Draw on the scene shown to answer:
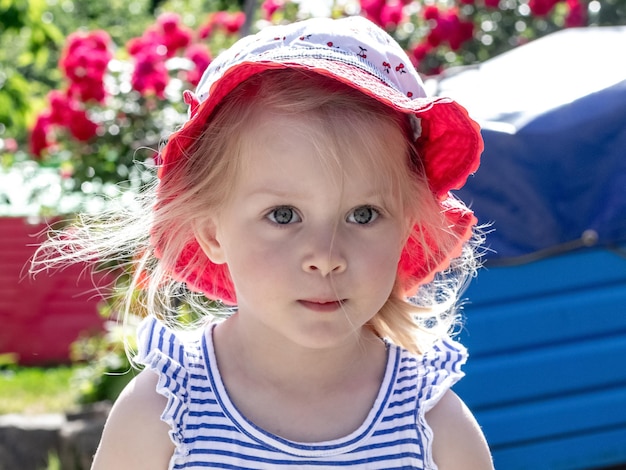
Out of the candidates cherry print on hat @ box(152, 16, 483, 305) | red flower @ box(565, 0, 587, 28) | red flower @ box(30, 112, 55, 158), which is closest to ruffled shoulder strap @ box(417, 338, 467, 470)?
cherry print on hat @ box(152, 16, 483, 305)

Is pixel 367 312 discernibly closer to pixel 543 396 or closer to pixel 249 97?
pixel 249 97

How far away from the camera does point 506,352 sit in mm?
3443

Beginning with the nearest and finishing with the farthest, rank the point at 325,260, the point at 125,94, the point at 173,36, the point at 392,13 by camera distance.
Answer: the point at 325,260 → the point at 125,94 → the point at 173,36 → the point at 392,13

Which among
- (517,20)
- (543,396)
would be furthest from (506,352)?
(517,20)

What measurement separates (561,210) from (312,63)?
5.97ft

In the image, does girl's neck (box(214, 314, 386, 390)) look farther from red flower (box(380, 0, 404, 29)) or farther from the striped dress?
red flower (box(380, 0, 404, 29))

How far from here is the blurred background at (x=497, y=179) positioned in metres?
3.33

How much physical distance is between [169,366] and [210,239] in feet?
0.81

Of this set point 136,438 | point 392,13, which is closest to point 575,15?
point 392,13

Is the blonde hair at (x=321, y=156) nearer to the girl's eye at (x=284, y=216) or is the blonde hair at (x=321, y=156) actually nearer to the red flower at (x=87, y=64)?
the girl's eye at (x=284, y=216)

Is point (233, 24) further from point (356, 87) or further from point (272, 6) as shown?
point (356, 87)

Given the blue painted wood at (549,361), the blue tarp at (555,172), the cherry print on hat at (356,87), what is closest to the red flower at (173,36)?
the blue tarp at (555,172)

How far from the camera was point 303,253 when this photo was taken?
1692 mm

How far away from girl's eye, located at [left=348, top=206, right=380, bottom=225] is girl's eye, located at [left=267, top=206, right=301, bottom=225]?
9 cm
